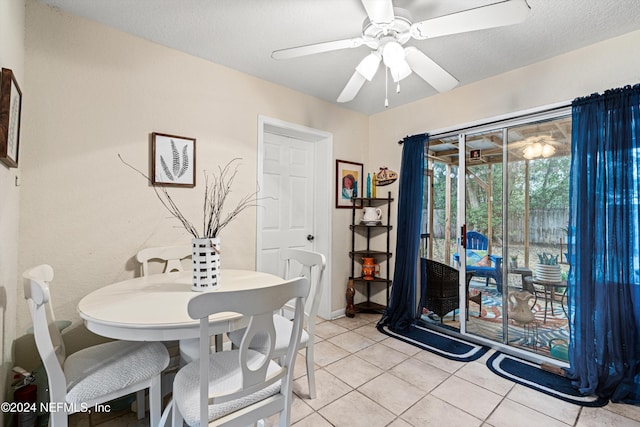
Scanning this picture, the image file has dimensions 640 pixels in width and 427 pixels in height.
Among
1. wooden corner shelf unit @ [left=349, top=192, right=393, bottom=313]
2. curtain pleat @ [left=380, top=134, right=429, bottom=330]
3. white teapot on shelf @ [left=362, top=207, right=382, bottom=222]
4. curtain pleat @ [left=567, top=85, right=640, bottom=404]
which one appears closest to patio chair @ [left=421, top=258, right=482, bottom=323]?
curtain pleat @ [left=380, top=134, right=429, bottom=330]

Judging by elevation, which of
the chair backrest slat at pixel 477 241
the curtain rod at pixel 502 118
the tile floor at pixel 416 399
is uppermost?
the curtain rod at pixel 502 118

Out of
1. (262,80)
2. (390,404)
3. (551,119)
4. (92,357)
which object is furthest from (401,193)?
(92,357)

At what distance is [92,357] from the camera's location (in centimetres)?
147

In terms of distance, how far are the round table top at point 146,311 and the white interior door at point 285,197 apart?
49.7 inches

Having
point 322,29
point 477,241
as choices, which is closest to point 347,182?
point 477,241

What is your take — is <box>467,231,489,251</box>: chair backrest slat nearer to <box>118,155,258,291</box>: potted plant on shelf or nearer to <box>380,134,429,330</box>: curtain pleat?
<box>380,134,429,330</box>: curtain pleat

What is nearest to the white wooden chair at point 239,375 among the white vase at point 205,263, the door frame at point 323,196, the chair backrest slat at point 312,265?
the white vase at point 205,263

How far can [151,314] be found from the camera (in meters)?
1.31

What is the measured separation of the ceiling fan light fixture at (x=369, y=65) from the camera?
176 cm

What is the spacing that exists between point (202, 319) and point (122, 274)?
4.79 feet

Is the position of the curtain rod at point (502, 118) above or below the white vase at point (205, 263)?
above

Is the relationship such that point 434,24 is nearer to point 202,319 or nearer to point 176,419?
point 202,319

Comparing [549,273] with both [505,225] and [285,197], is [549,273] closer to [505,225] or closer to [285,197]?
[505,225]

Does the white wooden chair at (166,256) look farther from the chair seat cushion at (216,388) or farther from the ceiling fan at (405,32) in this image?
the ceiling fan at (405,32)
